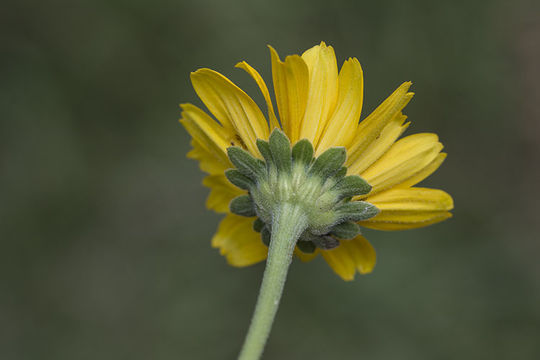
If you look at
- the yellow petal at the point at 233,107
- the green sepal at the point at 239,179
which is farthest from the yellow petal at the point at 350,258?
the yellow petal at the point at 233,107

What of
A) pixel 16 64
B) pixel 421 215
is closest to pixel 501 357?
pixel 421 215

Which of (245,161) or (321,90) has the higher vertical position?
(321,90)

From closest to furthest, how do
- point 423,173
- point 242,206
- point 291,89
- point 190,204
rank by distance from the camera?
point 291,89 < point 423,173 < point 242,206 < point 190,204

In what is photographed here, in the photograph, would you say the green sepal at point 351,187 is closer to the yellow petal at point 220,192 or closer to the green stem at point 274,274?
the green stem at point 274,274

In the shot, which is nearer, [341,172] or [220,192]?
[341,172]

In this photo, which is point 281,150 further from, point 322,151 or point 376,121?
point 376,121

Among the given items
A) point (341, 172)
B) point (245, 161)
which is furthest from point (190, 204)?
point (341, 172)

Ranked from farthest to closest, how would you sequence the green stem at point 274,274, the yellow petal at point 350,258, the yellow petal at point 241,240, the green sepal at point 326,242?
1. the yellow petal at point 241,240
2. the yellow petal at point 350,258
3. the green sepal at point 326,242
4. the green stem at point 274,274
